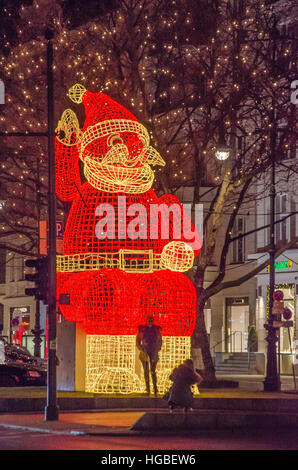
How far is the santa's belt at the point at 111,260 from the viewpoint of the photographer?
25.5 meters

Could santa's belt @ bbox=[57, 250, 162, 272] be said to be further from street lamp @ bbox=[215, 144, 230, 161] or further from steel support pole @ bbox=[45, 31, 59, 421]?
street lamp @ bbox=[215, 144, 230, 161]

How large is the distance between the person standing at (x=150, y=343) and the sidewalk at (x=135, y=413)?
2.83 feet

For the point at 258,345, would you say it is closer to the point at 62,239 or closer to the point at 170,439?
the point at 62,239

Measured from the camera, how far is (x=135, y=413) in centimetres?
2400

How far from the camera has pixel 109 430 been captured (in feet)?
64.0

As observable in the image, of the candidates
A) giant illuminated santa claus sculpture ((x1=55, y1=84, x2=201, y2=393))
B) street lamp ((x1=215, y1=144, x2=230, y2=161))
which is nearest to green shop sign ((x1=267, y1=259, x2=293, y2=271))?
street lamp ((x1=215, y1=144, x2=230, y2=161))

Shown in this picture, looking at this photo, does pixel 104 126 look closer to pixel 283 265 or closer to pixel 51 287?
pixel 51 287

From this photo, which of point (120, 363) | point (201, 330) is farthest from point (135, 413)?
point (201, 330)

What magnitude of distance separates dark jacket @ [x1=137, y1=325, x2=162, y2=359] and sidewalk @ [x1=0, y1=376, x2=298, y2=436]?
3.78 ft

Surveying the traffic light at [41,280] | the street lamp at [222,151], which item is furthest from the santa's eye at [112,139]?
the street lamp at [222,151]

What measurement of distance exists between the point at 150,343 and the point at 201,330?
23.9 feet

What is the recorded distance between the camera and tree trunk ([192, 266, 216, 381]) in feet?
105

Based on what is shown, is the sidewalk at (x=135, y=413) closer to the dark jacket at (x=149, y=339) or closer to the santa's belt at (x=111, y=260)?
the dark jacket at (x=149, y=339)

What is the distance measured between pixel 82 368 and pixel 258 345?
24.6m
